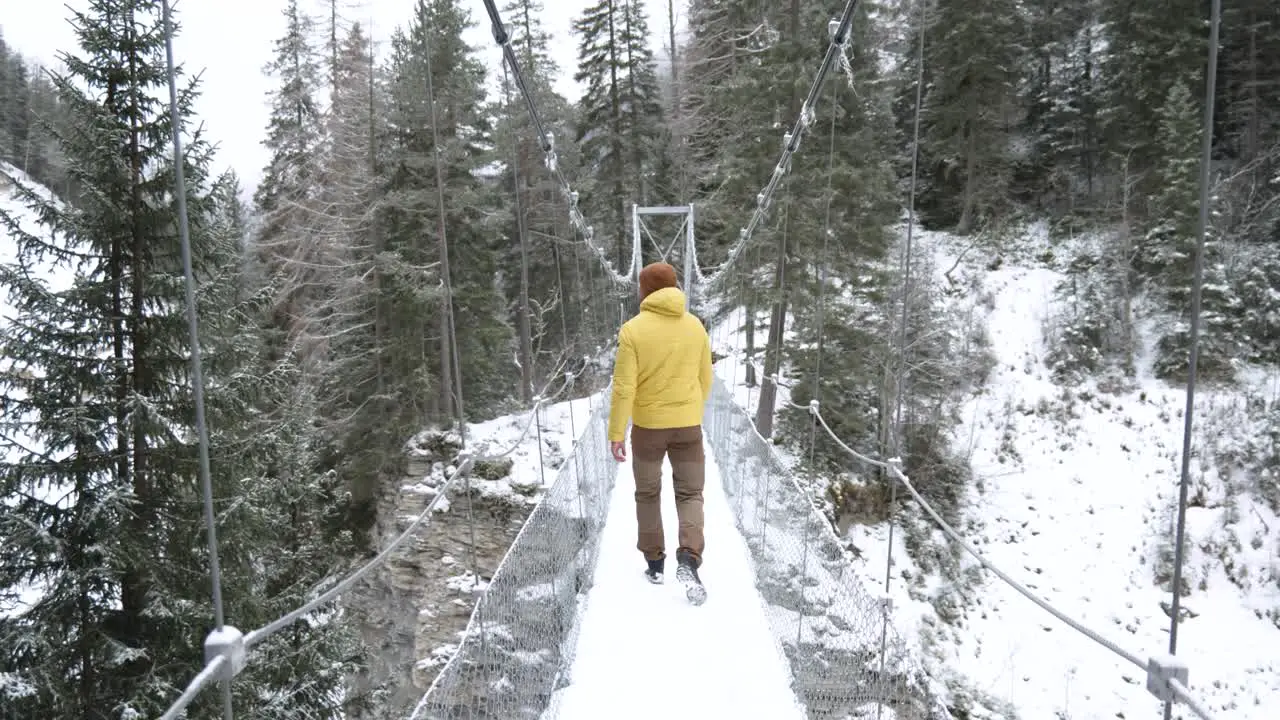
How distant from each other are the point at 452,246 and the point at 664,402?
8959 mm

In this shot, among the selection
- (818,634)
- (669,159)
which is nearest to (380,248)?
(669,159)

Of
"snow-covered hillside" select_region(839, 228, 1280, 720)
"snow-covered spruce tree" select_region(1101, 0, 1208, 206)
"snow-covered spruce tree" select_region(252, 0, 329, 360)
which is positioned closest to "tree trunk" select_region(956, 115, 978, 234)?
"snow-covered hillside" select_region(839, 228, 1280, 720)

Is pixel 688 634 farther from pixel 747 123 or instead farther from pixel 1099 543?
pixel 1099 543

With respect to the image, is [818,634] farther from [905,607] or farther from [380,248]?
[380,248]

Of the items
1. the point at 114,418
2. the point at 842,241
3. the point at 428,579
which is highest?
the point at 842,241

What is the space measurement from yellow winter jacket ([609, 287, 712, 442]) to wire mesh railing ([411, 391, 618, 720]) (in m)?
0.41

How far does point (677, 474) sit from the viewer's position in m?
2.68

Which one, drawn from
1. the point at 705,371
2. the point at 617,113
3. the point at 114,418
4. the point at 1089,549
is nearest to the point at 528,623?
the point at 705,371

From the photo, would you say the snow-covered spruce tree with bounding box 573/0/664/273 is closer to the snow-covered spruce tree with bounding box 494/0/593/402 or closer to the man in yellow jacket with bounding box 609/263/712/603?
the snow-covered spruce tree with bounding box 494/0/593/402

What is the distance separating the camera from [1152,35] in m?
12.3

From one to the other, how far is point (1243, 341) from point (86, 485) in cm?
1298

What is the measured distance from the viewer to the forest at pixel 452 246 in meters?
4.50

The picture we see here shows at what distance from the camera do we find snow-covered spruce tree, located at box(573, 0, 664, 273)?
44.5ft

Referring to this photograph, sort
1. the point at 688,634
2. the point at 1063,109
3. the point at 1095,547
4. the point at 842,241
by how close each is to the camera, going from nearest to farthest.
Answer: the point at 688,634, the point at 1095,547, the point at 842,241, the point at 1063,109
